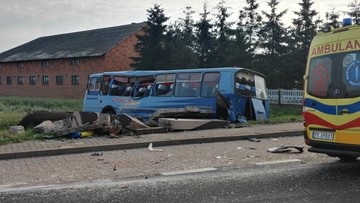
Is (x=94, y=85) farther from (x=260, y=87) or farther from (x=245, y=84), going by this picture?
(x=260, y=87)

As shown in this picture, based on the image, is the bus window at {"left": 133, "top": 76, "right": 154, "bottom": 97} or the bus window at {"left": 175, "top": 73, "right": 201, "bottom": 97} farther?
the bus window at {"left": 133, "top": 76, "right": 154, "bottom": 97}

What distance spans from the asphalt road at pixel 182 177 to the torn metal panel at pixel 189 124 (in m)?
3.25

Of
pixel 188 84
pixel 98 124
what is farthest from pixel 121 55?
pixel 98 124

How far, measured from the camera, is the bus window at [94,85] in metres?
19.7

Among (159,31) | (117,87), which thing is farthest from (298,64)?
(117,87)

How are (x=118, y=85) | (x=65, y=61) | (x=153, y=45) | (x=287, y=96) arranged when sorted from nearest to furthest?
(x=118, y=85) → (x=287, y=96) → (x=153, y=45) → (x=65, y=61)

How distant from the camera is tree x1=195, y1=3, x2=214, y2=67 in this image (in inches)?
1738

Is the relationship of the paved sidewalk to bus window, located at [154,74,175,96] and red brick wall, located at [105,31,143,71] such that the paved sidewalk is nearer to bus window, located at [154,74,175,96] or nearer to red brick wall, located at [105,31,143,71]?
bus window, located at [154,74,175,96]

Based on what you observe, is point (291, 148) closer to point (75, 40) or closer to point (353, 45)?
point (353, 45)

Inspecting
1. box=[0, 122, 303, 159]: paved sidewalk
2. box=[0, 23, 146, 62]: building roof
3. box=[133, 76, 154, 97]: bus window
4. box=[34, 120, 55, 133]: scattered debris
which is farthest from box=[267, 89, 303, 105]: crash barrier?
box=[0, 23, 146, 62]: building roof

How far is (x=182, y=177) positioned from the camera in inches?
272

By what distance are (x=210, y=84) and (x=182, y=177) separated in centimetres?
925

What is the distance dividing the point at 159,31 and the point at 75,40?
17599mm

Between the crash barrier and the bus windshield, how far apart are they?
62.9 ft
